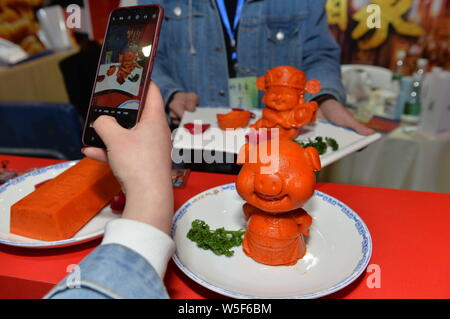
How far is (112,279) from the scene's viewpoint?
0.51 meters

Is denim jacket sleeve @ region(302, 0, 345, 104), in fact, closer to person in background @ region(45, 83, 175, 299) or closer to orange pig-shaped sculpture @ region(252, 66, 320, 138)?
orange pig-shaped sculpture @ region(252, 66, 320, 138)

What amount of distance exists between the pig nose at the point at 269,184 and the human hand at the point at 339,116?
2.43 feet

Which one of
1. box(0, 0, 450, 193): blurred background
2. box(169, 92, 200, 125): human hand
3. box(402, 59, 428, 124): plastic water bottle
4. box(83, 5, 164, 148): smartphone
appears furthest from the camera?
box(402, 59, 428, 124): plastic water bottle

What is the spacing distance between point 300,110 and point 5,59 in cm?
233

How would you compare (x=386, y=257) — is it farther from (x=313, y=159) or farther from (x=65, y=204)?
(x=65, y=204)

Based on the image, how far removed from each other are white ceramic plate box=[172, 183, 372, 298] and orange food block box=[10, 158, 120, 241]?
20 centimetres

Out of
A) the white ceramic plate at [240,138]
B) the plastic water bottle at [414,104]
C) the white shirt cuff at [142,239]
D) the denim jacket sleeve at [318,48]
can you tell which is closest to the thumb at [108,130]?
the white shirt cuff at [142,239]

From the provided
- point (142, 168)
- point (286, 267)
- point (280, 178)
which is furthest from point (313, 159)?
point (142, 168)

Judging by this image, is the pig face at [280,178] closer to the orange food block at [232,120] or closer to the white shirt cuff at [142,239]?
the white shirt cuff at [142,239]

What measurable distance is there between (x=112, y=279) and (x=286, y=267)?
0.37 metres

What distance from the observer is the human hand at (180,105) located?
1.58m

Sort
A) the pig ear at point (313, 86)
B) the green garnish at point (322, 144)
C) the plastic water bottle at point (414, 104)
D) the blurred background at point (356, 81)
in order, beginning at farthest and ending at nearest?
1. the plastic water bottle at point (414, 104)
2. the blurred background at point (356, 81)
3. the pig ear at point (313, 86)
4. the green garnish at point (322, 144)

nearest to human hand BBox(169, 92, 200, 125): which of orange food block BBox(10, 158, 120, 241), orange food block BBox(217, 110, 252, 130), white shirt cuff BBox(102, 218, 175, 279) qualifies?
orange food block BBox(217, 110, 252, 130)

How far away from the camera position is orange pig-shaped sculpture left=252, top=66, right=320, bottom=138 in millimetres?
1267
